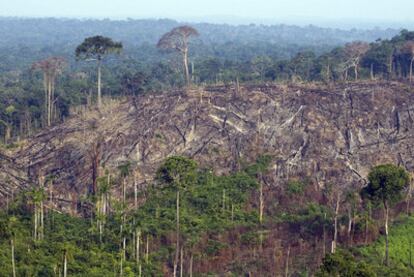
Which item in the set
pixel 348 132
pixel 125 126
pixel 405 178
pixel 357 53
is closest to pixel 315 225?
pixel 405 178

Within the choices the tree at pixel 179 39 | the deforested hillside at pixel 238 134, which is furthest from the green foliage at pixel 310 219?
the tree at pixel 179 39

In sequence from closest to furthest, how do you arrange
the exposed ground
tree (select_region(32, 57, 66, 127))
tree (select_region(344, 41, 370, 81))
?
the exposed ground < tree (select_region(32, 57, 66, 127)) < tree (select_region(344, 41, 370, 81))

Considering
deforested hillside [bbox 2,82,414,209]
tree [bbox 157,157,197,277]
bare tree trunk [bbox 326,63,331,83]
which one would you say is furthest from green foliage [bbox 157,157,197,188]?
bare tree trunk [bbox 326,63,331,83]

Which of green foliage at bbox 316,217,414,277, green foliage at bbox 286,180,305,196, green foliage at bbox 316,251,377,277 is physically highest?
green foliage at bbox 316,251,377,277

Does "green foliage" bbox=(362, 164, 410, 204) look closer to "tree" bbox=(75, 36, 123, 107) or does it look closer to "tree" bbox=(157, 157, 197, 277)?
"tree" bbox=(157, 157, 197, 277)

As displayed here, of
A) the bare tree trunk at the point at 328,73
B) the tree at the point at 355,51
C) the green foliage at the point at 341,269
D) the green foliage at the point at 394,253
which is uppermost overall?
the tree at the point at 355,51

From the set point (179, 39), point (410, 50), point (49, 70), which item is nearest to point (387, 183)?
point (410, 50)

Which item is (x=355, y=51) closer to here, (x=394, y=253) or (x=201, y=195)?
(x=201, y=195)

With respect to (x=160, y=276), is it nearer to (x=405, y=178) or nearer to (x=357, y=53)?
(x=405, y=178)

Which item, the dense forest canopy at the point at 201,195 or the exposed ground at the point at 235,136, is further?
the exposed ground at the point at 235,136

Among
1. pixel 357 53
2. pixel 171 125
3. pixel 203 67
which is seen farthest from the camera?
pixel 203 67

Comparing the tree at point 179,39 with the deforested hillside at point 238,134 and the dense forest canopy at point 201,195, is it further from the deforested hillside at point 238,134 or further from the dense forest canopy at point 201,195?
the deforested hillside at point 238,134
